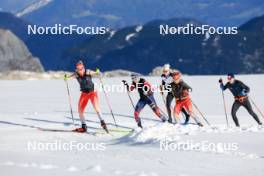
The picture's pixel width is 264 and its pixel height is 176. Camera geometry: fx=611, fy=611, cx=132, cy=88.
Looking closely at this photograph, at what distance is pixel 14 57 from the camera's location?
13462cm

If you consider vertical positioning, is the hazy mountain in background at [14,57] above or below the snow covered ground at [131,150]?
above

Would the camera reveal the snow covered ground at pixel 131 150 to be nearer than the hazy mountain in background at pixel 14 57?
Yes

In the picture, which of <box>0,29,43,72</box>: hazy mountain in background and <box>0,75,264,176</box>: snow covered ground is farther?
<box>0,29,43,72</box>: hazy mountain in background

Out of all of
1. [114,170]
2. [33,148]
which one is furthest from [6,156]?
[114,170]

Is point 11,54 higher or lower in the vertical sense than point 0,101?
higher

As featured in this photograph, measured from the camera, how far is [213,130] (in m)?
14.8

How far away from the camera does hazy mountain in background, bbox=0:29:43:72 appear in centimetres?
11896

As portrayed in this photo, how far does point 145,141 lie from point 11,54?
124860 millimetres

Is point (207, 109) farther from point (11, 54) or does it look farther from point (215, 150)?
point (11, 54)

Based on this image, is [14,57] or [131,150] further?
[14,57]

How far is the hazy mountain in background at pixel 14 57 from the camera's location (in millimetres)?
118963

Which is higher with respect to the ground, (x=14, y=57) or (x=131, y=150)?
(x=14, y=57)

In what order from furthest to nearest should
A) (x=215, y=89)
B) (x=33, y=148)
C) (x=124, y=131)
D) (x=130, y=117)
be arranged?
1. (x=215, y=89)
2. (x=130, y=117)
3. (x=124, y=131)
4. (x=33, y=148)

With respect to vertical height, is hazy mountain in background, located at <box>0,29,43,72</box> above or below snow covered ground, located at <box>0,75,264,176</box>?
above
